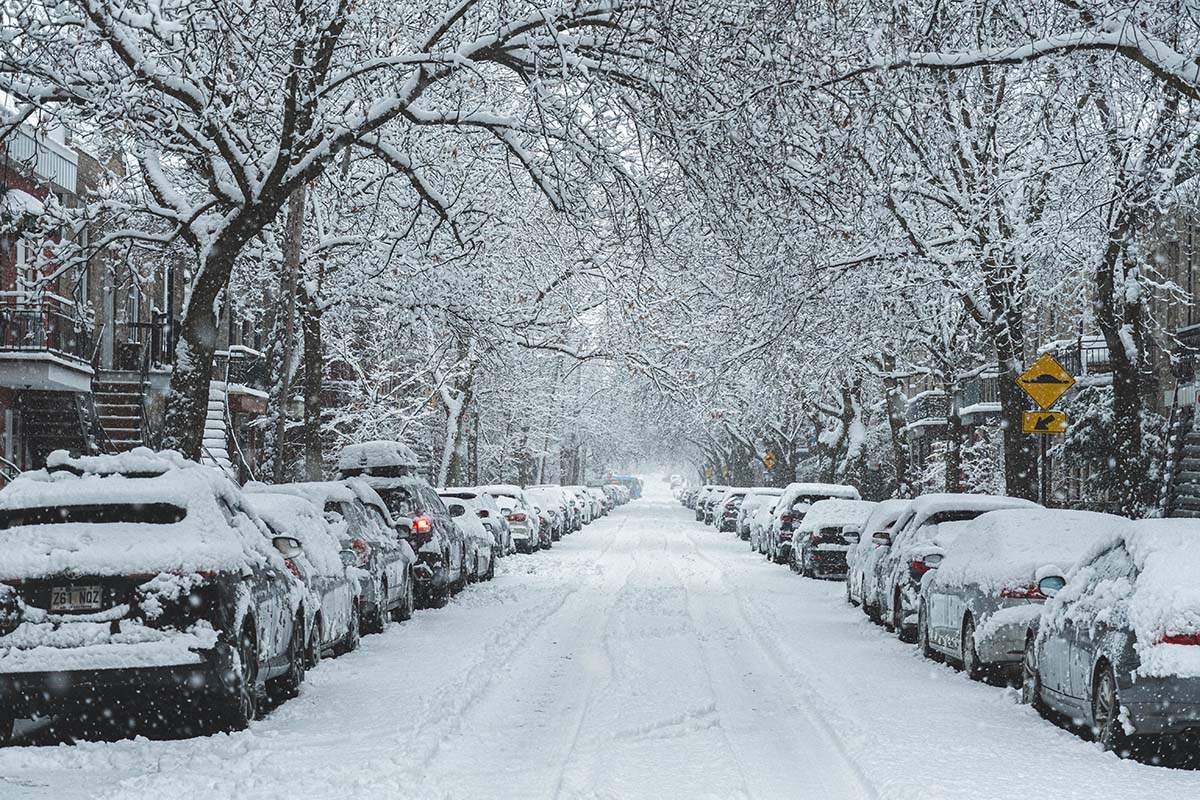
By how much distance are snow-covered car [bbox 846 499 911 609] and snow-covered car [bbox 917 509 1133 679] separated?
496cm

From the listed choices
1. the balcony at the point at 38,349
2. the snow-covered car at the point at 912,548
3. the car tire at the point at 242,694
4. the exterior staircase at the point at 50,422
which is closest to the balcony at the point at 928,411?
the exterior staircase at the point at 50,422

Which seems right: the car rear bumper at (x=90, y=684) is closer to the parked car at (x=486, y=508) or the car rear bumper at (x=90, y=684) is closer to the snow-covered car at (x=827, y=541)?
the snow-covered car at (x=827, y=541)

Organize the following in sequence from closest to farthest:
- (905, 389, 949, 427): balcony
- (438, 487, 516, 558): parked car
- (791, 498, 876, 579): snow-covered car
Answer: (791, 498, 876, 579): snow-covered car, (438, 487, 516, 558): parked car, (905, 389, 949, 427): balcony

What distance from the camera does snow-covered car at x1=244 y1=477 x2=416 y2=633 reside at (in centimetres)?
1590

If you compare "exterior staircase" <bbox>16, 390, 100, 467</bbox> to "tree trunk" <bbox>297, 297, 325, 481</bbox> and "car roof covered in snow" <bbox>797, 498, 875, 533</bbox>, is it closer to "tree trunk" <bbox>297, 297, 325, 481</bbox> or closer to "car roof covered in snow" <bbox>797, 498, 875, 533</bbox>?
"tree trunk" <bbox>297, 297, 325, 481</bbox>

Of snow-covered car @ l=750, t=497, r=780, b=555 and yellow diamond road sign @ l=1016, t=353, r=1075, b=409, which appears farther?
snow-covered car @ l=750, t=497, r=780, b=555

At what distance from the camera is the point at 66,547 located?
9328 mm

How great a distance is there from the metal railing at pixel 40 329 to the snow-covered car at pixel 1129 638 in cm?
1892

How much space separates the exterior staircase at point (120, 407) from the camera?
30141 millimetres

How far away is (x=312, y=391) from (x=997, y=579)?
1606 cm

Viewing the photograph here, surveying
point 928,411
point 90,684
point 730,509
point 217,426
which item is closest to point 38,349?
point 217,426

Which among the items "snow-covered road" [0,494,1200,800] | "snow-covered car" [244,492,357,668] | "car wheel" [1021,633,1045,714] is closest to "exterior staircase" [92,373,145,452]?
"snow-covered road" [0,494,1200,800]

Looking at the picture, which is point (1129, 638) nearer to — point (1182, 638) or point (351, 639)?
point (1182, 638)

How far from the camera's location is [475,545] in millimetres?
24891
